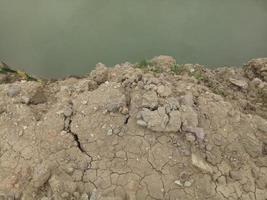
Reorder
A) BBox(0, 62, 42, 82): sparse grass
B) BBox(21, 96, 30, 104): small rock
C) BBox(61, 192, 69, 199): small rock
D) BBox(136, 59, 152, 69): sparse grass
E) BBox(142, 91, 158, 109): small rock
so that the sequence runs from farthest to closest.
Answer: BBox(0, 62, 42, 82): sparse grass → BBox(136, 59, 152, 69): sparse grass → BBox(21, 96, 30, 104): small rock → BBox(142, 91, 158, 109): small rock → BBox(61, 192, 69, 199): small rock

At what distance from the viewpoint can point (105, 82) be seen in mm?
3648

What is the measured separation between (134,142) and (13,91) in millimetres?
1145

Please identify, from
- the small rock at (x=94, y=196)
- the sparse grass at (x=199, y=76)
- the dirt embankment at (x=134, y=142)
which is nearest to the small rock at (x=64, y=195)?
the dirt embankment at (x=134, y=142)

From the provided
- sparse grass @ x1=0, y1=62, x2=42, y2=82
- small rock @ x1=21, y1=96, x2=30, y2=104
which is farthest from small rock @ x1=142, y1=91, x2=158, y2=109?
sparse grass @ x1=0, y1=62, x2=42, y2=82

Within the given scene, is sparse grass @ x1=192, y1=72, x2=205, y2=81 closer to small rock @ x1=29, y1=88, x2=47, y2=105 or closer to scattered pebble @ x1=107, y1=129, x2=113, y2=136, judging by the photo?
scattered pebble @ x1=107, y1=129, x2=113, y2=136

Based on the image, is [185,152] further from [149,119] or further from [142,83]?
[142,83]

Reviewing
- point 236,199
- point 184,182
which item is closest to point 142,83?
point 184,182

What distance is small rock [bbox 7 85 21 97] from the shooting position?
3.61 metres

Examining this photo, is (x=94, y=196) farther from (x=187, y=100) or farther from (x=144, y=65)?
(x=144, y=65)

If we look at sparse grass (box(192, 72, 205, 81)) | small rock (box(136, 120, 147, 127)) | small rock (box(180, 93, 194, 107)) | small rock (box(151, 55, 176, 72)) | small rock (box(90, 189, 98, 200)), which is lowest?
small rock (box(90, 189, 98, 200))

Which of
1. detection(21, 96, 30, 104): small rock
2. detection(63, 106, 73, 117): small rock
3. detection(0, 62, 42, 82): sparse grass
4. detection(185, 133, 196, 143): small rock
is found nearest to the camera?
detection(185, 133, 196, 143): small rock

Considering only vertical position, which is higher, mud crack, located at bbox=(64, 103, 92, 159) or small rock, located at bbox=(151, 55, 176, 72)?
small rock, located at bbox=(151, 55, 176, 72)

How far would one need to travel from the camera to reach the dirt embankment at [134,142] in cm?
300

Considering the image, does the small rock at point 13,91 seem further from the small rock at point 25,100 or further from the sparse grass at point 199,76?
the sparse grass at point 199,76
